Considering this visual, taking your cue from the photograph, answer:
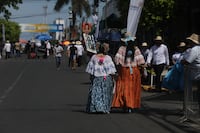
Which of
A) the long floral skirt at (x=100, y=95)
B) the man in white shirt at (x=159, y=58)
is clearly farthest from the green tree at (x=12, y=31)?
the long floral skirt at (x=100, y=95)

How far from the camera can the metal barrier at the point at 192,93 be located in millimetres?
12938

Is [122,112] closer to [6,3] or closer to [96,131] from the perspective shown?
[96,131]

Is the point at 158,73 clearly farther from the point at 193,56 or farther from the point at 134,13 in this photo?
the point at 193,56

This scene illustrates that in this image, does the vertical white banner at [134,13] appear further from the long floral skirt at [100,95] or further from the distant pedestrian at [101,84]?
the long floral skirt at [100,95]

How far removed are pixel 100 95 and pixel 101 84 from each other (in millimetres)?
303

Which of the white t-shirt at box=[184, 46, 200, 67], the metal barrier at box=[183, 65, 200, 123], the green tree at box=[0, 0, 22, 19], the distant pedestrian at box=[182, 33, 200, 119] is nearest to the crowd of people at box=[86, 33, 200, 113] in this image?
the metal barrier at box=[183, 65, 200, 123]

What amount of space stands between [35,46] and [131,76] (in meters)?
43.0

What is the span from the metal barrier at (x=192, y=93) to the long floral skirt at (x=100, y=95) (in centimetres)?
193

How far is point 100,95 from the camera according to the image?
47.5 ft

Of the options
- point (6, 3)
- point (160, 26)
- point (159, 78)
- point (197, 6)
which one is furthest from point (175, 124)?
point (6, 3)

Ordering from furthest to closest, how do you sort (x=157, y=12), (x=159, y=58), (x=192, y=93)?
(x=157, y=12) < (x=159, y=58) < (x=192, y=93)

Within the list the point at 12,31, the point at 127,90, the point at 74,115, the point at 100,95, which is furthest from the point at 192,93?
the point at 12,31

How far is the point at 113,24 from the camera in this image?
4528 centimetres

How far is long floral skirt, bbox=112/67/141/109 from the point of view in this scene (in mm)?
14516
